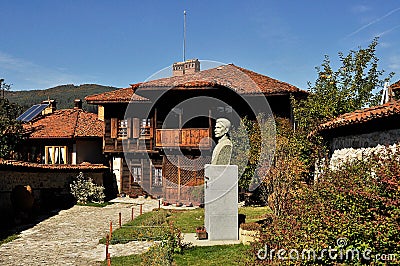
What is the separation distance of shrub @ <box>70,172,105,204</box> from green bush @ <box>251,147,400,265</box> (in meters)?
15.0

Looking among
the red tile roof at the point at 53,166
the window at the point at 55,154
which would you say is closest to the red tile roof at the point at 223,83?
the red tile roof at the point at 53,166

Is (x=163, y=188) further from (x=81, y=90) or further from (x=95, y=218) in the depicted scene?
(x=81, y=90)

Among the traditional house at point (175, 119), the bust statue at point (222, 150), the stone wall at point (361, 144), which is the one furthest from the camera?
the traditional house at point (175, 119)

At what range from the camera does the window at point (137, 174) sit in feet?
78.2

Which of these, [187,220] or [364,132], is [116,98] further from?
[364,132]

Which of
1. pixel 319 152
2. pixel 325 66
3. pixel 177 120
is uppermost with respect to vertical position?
pixel 325 66

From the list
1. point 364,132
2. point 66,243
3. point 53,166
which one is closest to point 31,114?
point 53,166

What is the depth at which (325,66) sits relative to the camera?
739 inches

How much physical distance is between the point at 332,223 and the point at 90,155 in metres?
21.2

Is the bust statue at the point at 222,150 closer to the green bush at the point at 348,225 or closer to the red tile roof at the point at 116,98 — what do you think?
the green bush at the point at 348,225

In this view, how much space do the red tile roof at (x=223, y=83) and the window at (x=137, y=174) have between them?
13.0 feet

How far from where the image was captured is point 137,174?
78.5 ft

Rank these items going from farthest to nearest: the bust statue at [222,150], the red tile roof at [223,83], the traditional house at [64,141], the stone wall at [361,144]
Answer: the traditional house at [64,141] → the red tile roof at [223,83] → the bust statue at [222,150] → the stone wall at [361,144]

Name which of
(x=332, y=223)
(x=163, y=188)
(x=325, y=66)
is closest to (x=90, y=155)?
(x=163, y=188)
